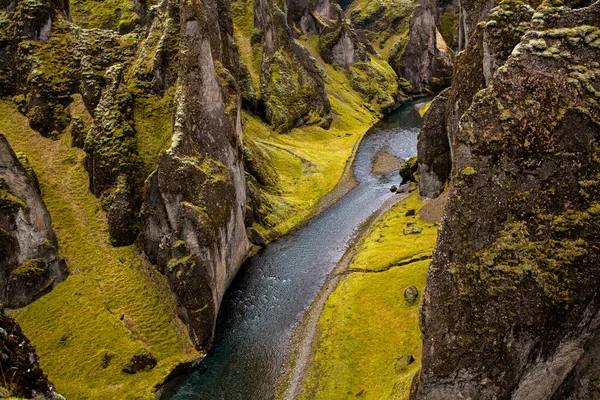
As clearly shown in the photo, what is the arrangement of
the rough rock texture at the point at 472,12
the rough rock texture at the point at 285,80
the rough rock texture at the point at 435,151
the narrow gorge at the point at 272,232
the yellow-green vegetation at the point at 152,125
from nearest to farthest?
the narrow gorge at the point at 272,232 → the yellow-green vegetation at the point at 152,125 → the rough rock texture at the point at 472,12 → the rough rock texture at the point at 435,151 → the rough rock texture at the point at 285,80

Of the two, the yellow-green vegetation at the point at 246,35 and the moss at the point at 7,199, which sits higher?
the yellow-green vegetation at the point at 246,35

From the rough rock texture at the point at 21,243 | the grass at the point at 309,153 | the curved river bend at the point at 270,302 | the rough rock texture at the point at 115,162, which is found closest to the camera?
the curved river bend at the point at 270,302

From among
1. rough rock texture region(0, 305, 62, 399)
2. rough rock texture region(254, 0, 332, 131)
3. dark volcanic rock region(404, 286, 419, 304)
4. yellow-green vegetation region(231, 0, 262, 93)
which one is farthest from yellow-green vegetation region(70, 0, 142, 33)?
rough rock texture region(0, 305, 62, 399)

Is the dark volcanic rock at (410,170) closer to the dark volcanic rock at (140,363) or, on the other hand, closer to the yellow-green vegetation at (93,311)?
the yellow-green vegetation at (93,311)

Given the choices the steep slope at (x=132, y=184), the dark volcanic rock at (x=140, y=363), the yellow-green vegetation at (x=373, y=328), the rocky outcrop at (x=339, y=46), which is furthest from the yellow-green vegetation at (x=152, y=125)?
the rocky outcrop at (x=339, y=46)

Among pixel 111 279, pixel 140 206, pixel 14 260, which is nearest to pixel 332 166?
pixel 140 206

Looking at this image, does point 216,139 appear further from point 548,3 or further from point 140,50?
point 548,3

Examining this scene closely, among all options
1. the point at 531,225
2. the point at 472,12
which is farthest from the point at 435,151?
the point at 531,225
